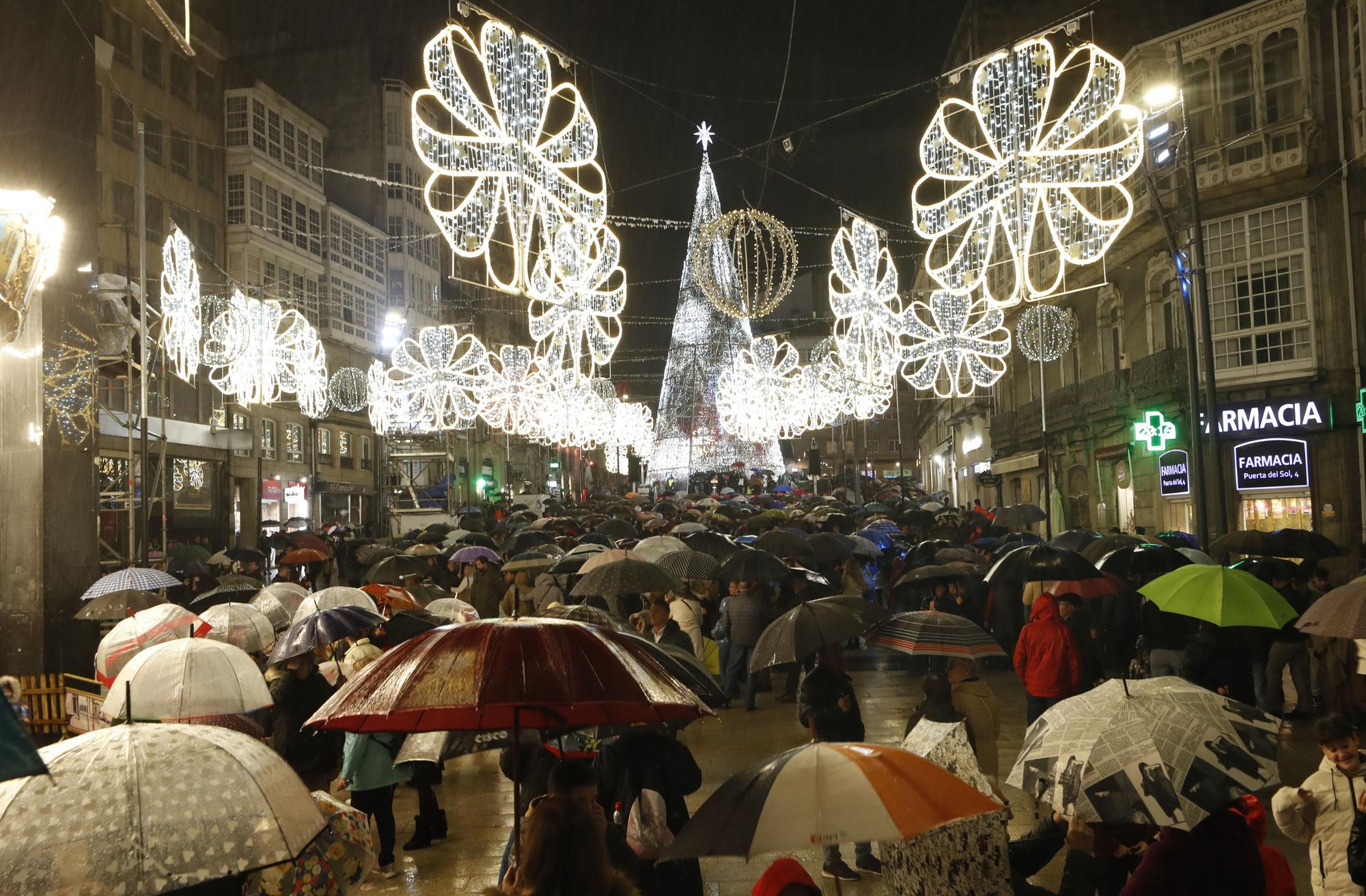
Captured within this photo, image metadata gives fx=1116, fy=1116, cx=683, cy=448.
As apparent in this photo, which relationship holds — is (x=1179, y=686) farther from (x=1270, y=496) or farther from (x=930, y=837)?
(x=1270, y=496)

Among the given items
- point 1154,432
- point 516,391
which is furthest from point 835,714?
point 516,391

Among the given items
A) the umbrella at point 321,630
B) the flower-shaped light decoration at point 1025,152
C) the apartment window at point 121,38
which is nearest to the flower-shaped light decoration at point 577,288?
the flower-shaped light decoration at point 1025,152

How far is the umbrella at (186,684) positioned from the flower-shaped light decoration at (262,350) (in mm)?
14922

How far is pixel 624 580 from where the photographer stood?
37.1ft

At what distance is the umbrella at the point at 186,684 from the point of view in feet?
22.6

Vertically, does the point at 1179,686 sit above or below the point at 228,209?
below

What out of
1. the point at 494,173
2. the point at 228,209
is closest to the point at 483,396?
the point at 228,209

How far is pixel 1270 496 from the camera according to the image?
77.9ft

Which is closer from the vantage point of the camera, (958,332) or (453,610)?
(453,610)

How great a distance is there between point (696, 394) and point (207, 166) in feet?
84.3

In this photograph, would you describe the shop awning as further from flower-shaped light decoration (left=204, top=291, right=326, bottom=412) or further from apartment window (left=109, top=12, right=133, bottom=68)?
apartment window (left=109, top=12, right=133, bottom=68)

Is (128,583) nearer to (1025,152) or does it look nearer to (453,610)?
(453,610)

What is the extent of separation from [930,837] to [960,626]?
3.87 m

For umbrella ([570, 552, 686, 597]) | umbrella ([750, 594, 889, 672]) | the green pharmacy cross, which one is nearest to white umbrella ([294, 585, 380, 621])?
umbrella ([570, 552, 686, 597])
